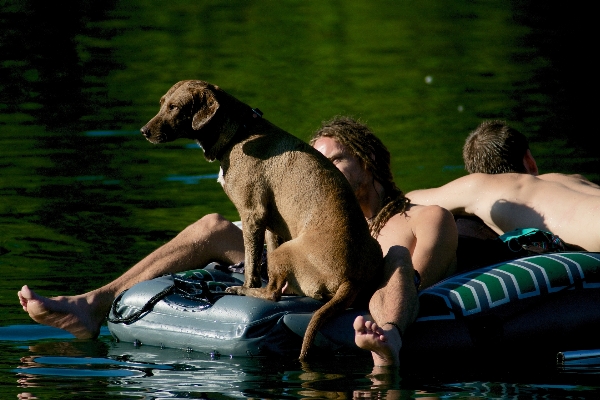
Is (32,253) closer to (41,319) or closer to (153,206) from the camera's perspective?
(153,206)

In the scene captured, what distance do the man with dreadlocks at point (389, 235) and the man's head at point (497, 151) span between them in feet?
3.67

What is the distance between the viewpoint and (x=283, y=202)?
736 cm

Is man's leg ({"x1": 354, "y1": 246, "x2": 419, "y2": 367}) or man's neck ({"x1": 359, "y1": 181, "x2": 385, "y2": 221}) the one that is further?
man's neck ({"x1": 359, "y1": 181, "x2": 385, "y2": 221})

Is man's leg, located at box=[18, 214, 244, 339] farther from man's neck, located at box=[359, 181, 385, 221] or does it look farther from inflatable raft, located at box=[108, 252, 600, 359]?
man's neck, located at box=[359, 181, 385, 221]

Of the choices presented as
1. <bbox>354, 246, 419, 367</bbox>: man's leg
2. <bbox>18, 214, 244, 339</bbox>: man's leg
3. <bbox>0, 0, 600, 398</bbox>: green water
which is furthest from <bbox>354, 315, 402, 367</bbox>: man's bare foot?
<bbox>18, 214, 244, 339</bbox>: man's leg

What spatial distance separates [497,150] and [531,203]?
31.3 inches

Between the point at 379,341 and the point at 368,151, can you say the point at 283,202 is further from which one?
the point at 379,341

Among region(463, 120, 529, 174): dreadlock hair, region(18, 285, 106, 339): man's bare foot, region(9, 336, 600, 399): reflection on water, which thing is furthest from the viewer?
region(463, 120, 529, 174): dreadlock hair

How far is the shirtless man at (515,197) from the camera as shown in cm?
820

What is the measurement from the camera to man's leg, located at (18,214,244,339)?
8.00 meters

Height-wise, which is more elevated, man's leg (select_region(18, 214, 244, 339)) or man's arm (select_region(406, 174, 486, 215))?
man's arm (select_region(406, 174, 486, 215))

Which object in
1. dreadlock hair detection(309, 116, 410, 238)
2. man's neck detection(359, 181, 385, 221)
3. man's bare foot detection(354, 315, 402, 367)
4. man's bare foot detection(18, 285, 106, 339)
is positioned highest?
dreadlock hair detection(309, 116, 410, 238)

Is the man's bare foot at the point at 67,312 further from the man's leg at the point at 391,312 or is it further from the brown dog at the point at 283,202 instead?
the man's leg at the point at 391,312

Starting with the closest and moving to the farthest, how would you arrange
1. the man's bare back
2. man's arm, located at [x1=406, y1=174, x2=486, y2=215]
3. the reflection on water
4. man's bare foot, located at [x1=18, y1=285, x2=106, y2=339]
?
the reflection on water → man's bare foot, located at [x1=18, y1=285, x2=106, y2=339] → the man's bare back → man's arm, located at [x1=406, y1=174, x2=486, y2=215]
